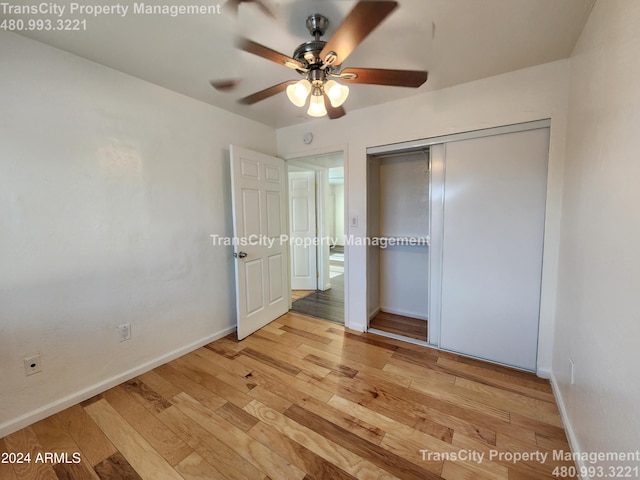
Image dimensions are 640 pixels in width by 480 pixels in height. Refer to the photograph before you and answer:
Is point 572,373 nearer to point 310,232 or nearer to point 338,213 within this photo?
point 310,232

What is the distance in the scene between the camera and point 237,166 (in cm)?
250

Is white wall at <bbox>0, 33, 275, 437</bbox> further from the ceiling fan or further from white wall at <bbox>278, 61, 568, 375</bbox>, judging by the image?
white wall at <bbox>278, 61, 568, 375</bbox>

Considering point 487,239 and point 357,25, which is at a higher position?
point 357,25

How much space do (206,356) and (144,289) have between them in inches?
32.3

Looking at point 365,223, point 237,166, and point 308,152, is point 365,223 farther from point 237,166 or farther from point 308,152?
point 237,166

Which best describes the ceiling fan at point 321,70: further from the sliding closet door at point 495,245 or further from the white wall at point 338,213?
the white wall at point 338,213

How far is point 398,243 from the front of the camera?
10.4 feet

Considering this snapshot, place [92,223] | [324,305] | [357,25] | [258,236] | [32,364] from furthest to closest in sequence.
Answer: [324,305] → [258,236] → [92,223] → [32,364] → [357,25]

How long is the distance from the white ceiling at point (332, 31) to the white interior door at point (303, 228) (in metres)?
2.10

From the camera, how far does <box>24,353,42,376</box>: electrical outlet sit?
1.56 m

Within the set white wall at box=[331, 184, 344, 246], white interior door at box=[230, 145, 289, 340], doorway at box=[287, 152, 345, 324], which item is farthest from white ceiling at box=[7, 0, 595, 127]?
white wall at box=[331, 184, 344, 246]

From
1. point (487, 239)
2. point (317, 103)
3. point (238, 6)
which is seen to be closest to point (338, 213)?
point (487, 239)

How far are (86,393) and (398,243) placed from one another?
3.16 meters

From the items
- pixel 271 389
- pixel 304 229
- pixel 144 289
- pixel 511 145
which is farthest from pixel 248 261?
pixel 511 145
